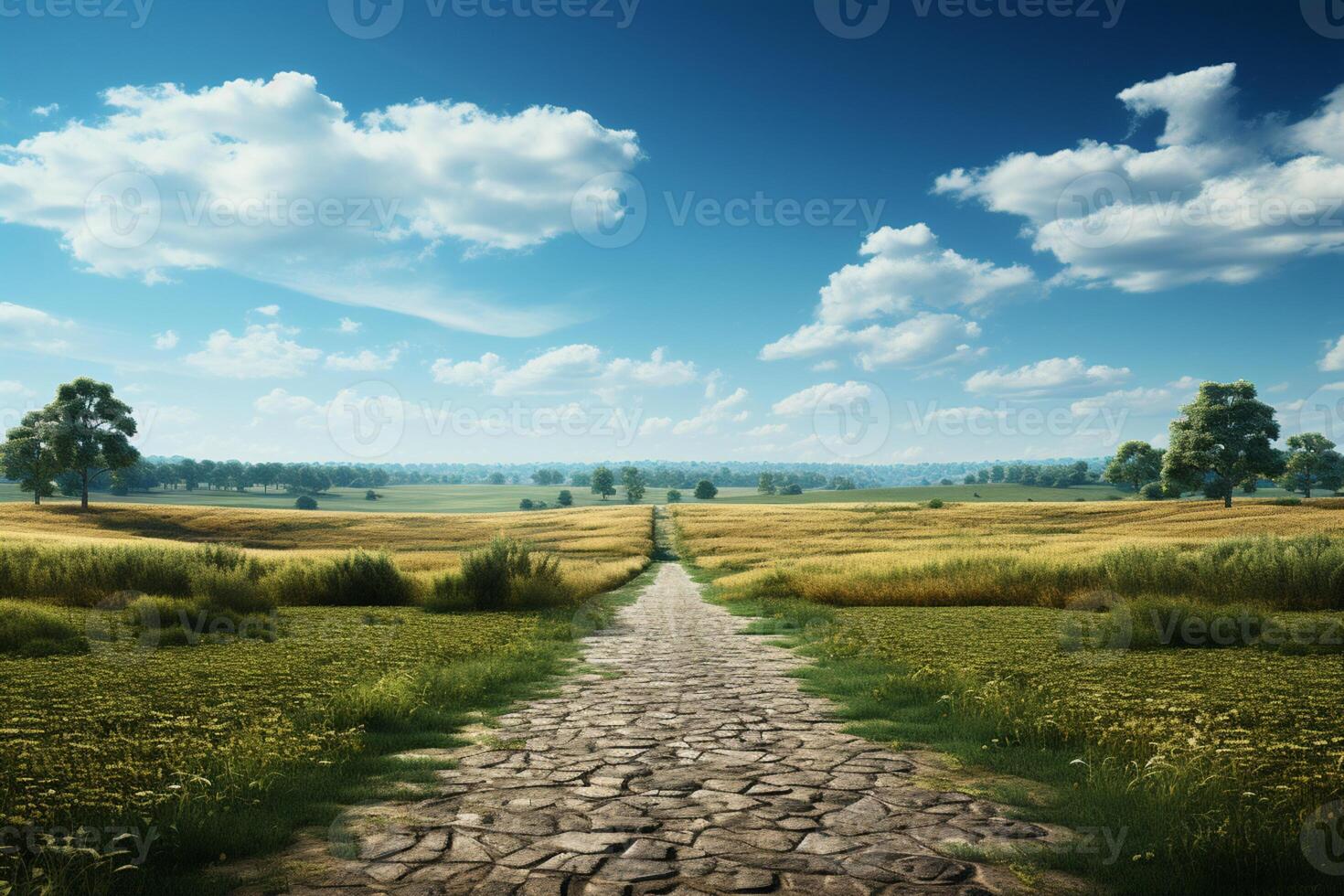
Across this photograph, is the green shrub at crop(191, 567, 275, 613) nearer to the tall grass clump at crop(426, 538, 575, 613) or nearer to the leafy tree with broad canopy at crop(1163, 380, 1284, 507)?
the tall grass clump at crop(426, 538, 575, 613)

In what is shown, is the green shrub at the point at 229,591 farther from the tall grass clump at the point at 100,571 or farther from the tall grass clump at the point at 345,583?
the tall grass clump at the point at 345,583

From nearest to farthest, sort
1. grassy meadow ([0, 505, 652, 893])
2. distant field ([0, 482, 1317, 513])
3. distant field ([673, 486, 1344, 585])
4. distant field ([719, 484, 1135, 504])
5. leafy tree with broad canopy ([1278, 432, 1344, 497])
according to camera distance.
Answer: grassy meadow ([0, 505, 652, 893]), distant field ([673, 486, 1344, 585]), leafy tree with broad canopy ([1278, 432, 1344, 497]), distant field ([0, 482, 1317, 513]), distant field ([719, 484, 1135, 504])

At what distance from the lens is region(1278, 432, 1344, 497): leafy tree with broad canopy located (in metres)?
95.2

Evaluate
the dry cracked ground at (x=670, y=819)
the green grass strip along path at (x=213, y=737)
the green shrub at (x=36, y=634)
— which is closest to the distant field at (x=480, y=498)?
the green shrub at (x=36, y=634)

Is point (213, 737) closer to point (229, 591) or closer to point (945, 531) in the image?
point (229, 591)

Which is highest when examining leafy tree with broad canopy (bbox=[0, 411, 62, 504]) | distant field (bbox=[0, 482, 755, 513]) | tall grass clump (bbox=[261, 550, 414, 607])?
leafy tree with broad canopy (bbox=[0, 411, 62, 504])

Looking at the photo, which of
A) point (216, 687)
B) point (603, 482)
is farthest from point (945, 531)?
point (603, 482)

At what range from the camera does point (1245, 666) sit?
11.0 m

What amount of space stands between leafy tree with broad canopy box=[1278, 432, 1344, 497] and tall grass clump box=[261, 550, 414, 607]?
360 ft

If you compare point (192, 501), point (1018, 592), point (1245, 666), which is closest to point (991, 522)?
→ point (1018, 592)

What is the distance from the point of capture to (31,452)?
233ft

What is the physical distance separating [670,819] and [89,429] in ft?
280

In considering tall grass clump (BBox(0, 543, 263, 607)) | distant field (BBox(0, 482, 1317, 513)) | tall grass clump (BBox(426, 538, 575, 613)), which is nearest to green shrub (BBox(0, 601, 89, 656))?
tall grass clump (BBox(0, 543, 263, 607))

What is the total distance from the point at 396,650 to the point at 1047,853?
1063cm
